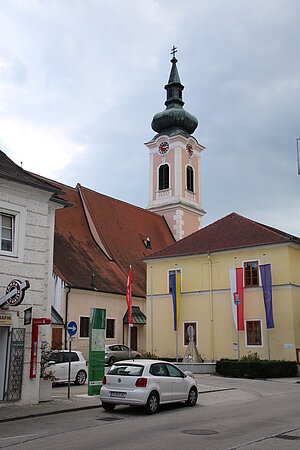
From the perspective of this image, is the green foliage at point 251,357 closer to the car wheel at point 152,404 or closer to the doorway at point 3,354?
the car wheel at point 152,404

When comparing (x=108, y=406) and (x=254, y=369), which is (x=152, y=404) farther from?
(x=254, y=369)

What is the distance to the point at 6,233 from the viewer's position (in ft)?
54.2

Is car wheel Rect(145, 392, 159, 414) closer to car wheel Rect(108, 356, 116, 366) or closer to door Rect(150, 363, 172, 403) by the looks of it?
door Rect(150, 363, 172, 403)

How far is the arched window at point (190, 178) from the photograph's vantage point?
59125mm

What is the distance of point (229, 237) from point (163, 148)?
26.3 metres

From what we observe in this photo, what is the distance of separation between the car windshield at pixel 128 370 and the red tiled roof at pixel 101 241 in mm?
20476

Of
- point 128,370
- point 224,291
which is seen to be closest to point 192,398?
point 128,370

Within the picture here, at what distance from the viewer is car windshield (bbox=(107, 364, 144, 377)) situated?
14.7 meters

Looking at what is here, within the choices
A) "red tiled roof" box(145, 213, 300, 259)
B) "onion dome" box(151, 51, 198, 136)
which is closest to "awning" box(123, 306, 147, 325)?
"red tiled roof" box(145, 213, 300, 259)

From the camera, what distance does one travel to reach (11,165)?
709 inches

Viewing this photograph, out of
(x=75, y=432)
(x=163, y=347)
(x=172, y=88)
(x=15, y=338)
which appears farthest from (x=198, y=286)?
(x=172, y=88)

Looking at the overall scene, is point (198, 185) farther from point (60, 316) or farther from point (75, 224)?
point (60, 316)

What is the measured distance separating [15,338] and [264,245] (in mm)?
19101

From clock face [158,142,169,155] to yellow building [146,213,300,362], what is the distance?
2302 centimetres
